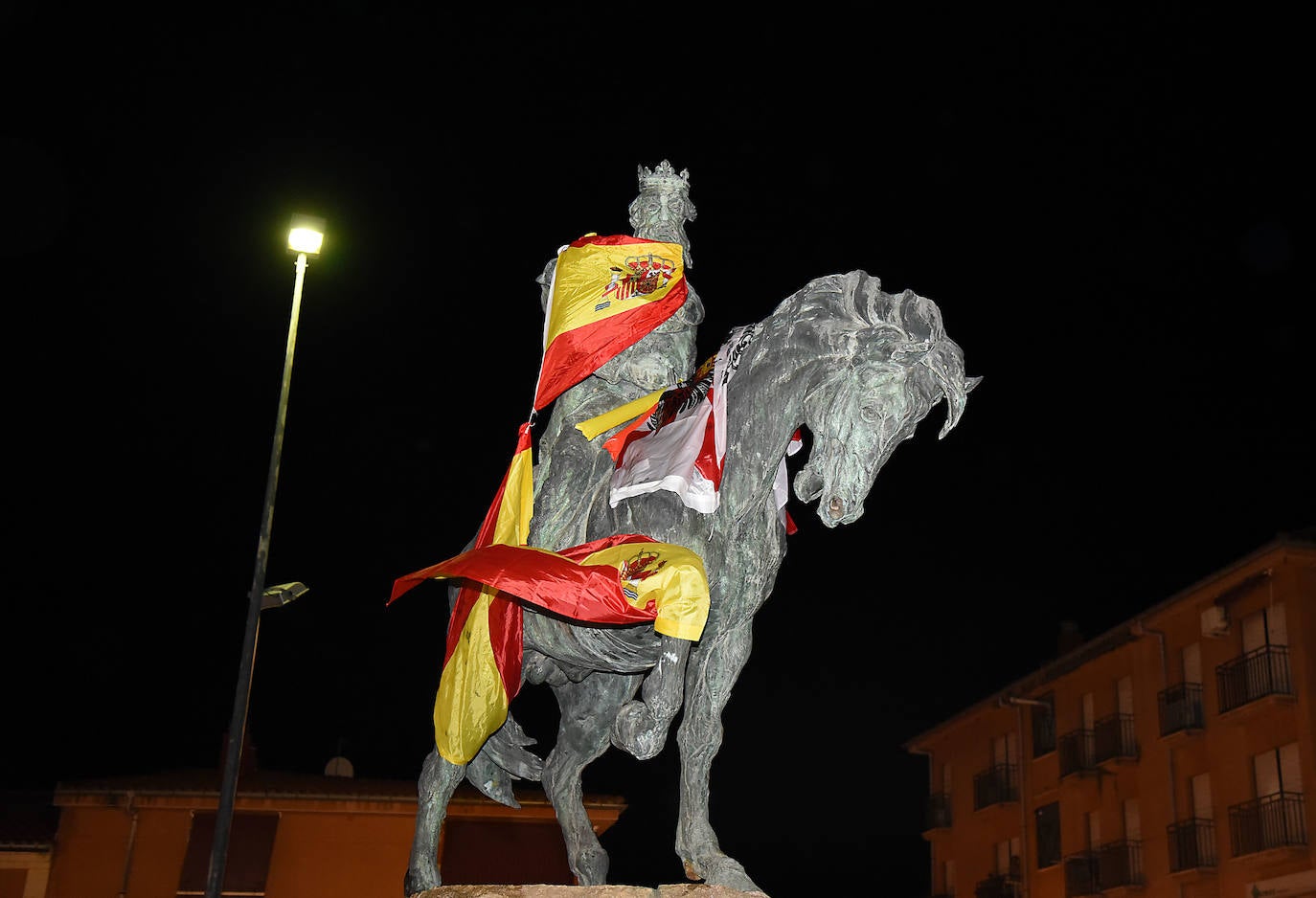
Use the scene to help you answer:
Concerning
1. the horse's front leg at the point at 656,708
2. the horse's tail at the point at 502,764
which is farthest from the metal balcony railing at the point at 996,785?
the horse's front leg at the point at 656,708

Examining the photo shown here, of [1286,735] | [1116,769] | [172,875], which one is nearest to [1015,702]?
[1116,769]

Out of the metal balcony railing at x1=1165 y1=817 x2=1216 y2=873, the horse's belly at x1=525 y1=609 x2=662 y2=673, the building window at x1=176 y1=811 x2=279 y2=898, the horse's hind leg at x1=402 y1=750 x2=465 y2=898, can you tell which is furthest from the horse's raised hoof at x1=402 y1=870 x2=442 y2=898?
the metal balcony railing at x1=1165 y1=817 x2=1216 y2=873

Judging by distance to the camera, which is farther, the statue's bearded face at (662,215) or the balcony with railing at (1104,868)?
the balcony with railing at (1104,868)

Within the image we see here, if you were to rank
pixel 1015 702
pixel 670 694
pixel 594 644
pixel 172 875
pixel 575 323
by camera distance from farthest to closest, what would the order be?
pixel 1015 702 < pixel 172 875 < pixel 575 323 < pixel 594 644 < pixel 670 694

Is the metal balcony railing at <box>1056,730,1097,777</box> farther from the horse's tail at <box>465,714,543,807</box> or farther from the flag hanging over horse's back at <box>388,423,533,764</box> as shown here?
the flag hanging over horse's back at <box>388,423,533,764</box>

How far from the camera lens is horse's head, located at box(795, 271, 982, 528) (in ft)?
21.4

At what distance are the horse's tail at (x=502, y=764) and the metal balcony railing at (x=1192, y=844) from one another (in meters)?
24.3

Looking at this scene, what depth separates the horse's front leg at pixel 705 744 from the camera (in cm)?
649

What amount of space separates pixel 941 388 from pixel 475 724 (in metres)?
2.76

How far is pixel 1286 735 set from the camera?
27.7 metres

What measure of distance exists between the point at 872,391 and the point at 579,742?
2596 mm

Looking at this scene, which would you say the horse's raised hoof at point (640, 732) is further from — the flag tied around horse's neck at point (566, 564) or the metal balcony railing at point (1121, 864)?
the metal balcony railing at point (1121, 864)

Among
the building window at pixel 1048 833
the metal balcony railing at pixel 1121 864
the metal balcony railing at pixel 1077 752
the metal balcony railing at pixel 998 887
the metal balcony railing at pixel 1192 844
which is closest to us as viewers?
→ the metal balcony railing at pixel 1192 844

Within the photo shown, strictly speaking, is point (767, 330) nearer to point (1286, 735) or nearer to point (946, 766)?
point (1286, 735)
